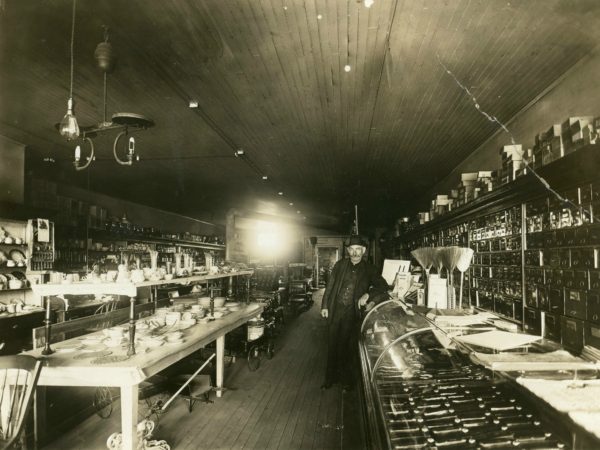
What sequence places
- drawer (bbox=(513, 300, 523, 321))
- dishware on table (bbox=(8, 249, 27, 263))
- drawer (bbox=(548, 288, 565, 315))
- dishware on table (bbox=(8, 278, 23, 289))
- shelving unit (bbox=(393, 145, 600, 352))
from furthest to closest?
dishware on table (bbox=(8, 249, 27, 263)) < dishware on table (bbox=(8, 278, 23, 289)) < drawer (bbox=(513, 300, 523, 321)) < drawer (bbox=(548, 288, 565, 315)) < shelving unit (bbox=(393, 145, 600, 352))

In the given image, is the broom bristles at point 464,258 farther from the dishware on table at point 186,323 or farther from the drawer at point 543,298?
the dishware on table at point 186,323

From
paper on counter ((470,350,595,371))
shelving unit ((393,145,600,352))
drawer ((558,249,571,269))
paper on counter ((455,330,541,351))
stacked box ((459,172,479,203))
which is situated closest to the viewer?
paper on counter ((470,350,595,371))

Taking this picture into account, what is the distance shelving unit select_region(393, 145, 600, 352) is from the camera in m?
2.98

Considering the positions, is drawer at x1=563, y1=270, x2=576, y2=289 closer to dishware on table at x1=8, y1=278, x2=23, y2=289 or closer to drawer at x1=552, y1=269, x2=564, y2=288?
drawer at x1=552, y1=269, x2=564, y2=288

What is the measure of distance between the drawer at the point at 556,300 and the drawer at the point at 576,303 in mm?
65

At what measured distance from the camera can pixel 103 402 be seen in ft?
13.8

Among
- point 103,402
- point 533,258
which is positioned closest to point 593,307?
point 533,258

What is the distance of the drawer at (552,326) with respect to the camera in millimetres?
3482

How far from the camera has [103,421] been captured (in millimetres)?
3924

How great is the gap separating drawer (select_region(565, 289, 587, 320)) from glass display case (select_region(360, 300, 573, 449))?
1.19 meters

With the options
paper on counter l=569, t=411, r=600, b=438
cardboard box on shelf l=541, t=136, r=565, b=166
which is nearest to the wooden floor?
paper on counter l=569, t=411, r=600, b=438

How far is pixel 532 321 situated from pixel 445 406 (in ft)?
7.92

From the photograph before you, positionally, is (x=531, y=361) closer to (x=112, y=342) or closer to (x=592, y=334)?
(x=592, y=334)

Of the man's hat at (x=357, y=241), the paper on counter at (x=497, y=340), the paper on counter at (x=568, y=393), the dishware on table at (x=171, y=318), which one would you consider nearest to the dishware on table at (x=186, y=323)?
the dishware on table at (x=171, y=318)
